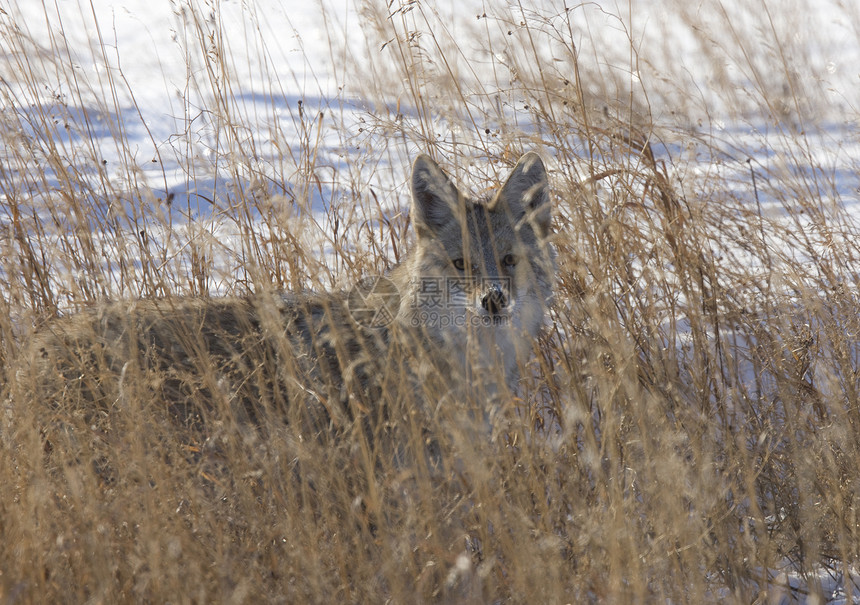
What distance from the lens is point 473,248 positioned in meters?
4.25

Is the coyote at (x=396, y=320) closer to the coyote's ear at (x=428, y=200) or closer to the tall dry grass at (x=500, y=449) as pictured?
the coyote's ear at (x=428, y=200)

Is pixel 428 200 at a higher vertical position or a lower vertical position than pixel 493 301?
higher

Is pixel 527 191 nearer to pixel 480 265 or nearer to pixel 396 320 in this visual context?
pixel 480 265

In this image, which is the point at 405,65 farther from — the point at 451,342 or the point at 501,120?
the point at 451,342

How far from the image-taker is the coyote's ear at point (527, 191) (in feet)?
13.5

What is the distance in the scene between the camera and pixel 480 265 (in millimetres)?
4168

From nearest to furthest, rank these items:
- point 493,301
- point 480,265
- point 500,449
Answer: point 500,449
point 493,301
point 480,265

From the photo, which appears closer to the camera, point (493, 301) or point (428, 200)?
point (493, 301)

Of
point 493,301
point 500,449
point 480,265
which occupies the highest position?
point 480,265

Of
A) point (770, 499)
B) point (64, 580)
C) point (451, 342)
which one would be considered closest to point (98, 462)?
point (64, 580)

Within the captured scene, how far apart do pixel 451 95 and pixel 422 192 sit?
876 mm

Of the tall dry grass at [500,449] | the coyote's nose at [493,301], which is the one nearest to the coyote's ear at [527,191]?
the tall dry grass at [500,449]

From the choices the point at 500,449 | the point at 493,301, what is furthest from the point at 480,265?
the point at 500,449

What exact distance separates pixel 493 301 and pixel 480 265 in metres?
0.39
